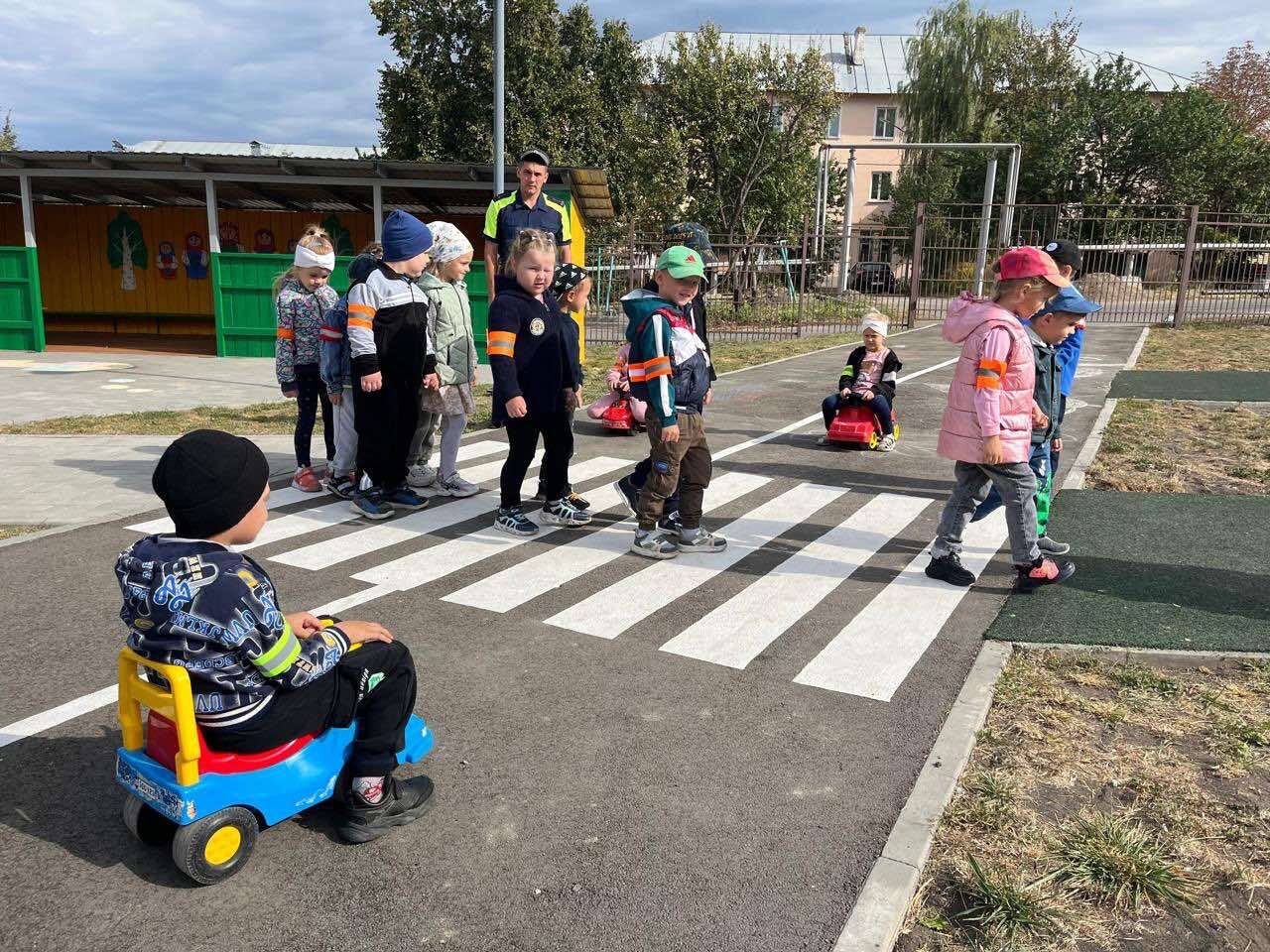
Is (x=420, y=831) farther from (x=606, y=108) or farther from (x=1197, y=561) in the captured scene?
(x=606, y=108)

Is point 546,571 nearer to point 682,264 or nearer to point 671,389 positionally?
point 671,389

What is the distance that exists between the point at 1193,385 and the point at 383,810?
1366 centimetres

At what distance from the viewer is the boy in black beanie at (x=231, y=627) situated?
2605 mm

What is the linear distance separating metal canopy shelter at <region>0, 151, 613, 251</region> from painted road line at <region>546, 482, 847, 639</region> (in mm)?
9302

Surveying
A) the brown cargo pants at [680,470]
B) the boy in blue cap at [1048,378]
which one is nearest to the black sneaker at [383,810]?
the brown cargo pants at [680,470]

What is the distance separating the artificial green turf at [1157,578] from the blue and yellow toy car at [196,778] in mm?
3411

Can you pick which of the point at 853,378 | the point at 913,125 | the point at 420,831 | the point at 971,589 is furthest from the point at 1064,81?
the point at 420,831

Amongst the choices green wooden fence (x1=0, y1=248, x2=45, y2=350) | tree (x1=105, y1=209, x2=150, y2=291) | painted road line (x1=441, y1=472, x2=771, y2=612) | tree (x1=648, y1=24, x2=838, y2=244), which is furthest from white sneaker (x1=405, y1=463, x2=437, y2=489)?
tree (x1=648, y1=24, x2=838, y2=244)

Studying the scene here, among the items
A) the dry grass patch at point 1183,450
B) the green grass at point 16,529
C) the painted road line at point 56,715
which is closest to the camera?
the painted road line at point 56,715

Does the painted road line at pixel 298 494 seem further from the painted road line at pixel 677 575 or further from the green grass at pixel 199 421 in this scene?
the painted road line at pixel 677 575

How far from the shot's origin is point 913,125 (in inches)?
1999

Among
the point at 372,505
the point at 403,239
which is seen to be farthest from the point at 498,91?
the point at 372,505

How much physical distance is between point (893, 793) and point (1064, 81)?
54208 mm

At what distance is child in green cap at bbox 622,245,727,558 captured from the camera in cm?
557
